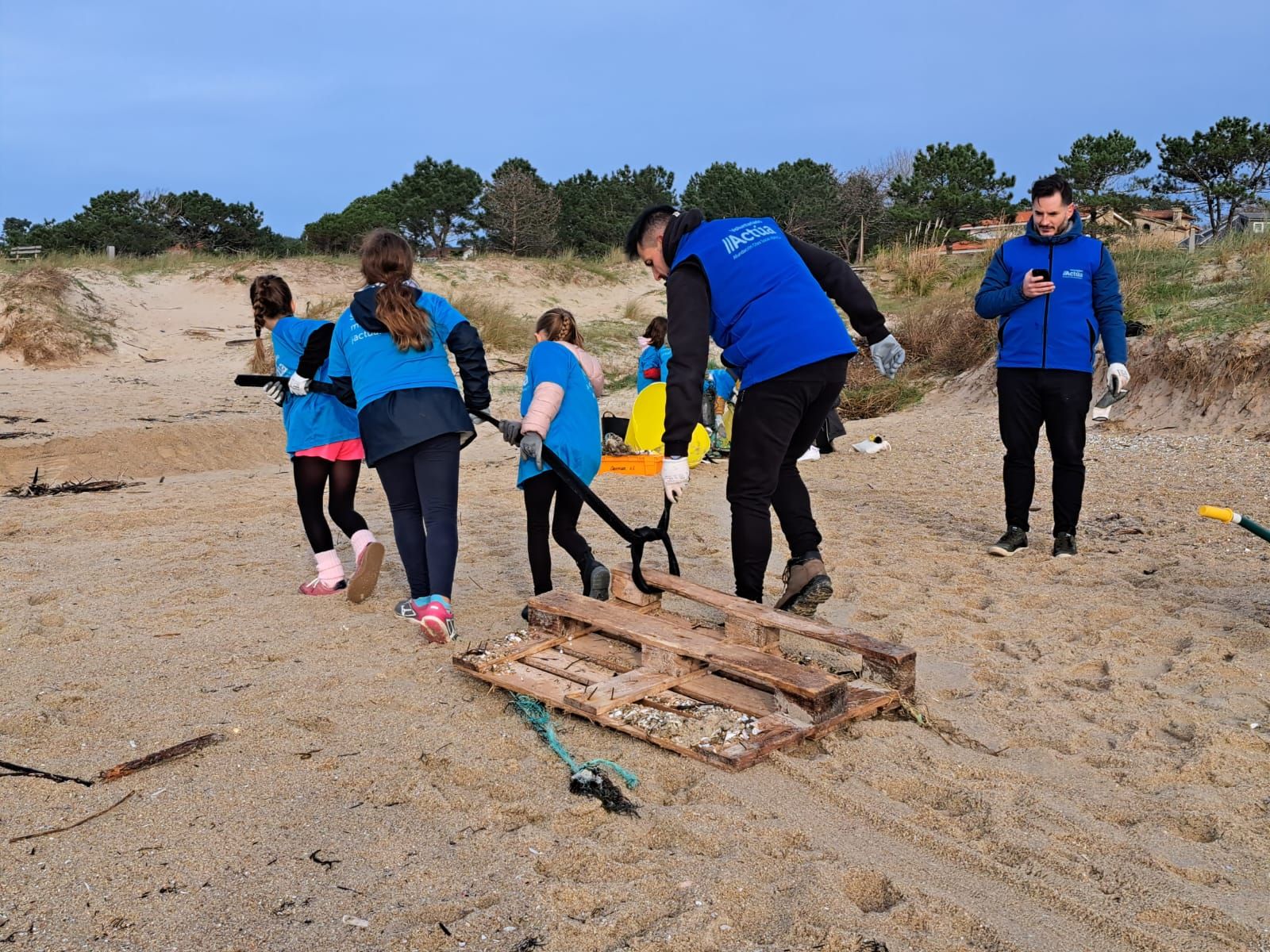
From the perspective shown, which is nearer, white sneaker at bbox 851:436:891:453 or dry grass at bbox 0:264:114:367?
white sneaker at bbox 851:436:891:453

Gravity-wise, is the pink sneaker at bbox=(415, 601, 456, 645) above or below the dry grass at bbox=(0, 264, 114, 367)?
below

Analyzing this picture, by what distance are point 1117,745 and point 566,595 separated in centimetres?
218

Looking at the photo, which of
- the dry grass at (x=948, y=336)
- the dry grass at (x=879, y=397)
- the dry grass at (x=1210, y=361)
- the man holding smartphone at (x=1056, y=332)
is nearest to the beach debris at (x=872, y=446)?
the dry grass at (x=879, y=397)

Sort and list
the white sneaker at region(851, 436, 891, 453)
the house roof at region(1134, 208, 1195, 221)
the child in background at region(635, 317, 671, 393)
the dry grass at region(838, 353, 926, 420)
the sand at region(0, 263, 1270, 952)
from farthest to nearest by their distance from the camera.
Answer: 1. the house roof at region(1134, 208, 1195, 221)
2. the dry grass at region(838, 353, 926, 420)
3. the white sneaker at region(851, 436, 891, 453)
4. the child in background at region(635, 317, 671, 393)
5. the sand at region(0, 263, 1270, 952)

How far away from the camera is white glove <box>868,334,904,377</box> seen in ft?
16.3

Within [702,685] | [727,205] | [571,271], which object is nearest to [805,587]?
[702,685]

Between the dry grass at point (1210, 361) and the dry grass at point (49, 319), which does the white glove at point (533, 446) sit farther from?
the dry grass at point (49, 319)

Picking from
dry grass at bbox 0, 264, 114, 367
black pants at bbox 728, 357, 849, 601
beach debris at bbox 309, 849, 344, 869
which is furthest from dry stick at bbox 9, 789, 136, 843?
dry grass at bbox 0, 264, 114, 367

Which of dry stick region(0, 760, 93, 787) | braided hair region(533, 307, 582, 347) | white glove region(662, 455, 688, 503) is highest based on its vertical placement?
braided hair region(533, 307, 582, 347)

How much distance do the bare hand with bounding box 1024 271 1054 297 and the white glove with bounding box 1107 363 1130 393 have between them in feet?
1.88

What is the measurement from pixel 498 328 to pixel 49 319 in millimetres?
6933

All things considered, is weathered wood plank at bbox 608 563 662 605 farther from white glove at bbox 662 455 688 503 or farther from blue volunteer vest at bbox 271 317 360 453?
blue volunteer vest at bbox 271 317 360 453

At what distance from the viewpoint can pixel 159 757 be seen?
330cm

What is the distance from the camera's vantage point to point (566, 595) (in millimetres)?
4484
